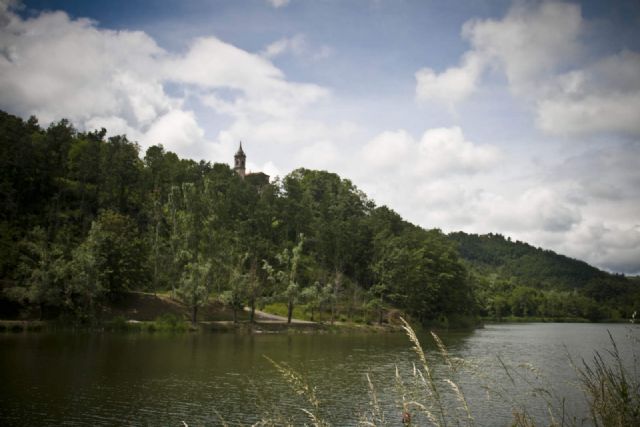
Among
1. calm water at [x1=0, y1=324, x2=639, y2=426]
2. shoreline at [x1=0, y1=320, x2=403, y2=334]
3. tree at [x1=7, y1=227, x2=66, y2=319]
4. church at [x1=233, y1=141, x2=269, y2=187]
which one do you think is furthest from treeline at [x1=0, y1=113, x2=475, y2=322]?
church at [x1=233, y1=141, x2=269, y2=187]

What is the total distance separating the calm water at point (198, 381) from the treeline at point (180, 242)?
13.2 metres

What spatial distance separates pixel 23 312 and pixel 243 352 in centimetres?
3412

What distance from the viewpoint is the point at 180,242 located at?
8306cm

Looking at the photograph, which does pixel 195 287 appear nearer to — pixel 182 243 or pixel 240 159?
pixel 182 243

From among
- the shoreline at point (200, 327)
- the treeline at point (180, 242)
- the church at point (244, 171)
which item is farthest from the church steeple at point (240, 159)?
the shoreline at point (200, 327)

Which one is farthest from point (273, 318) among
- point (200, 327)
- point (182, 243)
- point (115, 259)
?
point (115, 259)

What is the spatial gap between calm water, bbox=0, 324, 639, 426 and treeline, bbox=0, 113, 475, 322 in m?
13.2

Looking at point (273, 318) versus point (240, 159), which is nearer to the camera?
point (273, 318)

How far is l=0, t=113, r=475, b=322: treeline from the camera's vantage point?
68775 mm

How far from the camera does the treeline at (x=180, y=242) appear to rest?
68.8 meters

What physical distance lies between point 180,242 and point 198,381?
168ft

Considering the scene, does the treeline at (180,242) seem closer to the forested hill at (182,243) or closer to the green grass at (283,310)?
the forested hill at (182,243)

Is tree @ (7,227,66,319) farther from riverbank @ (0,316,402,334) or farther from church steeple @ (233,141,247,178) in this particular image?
church steeple @ (233,141,247,178)

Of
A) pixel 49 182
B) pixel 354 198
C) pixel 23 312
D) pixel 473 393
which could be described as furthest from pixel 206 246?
pixel 354 198
